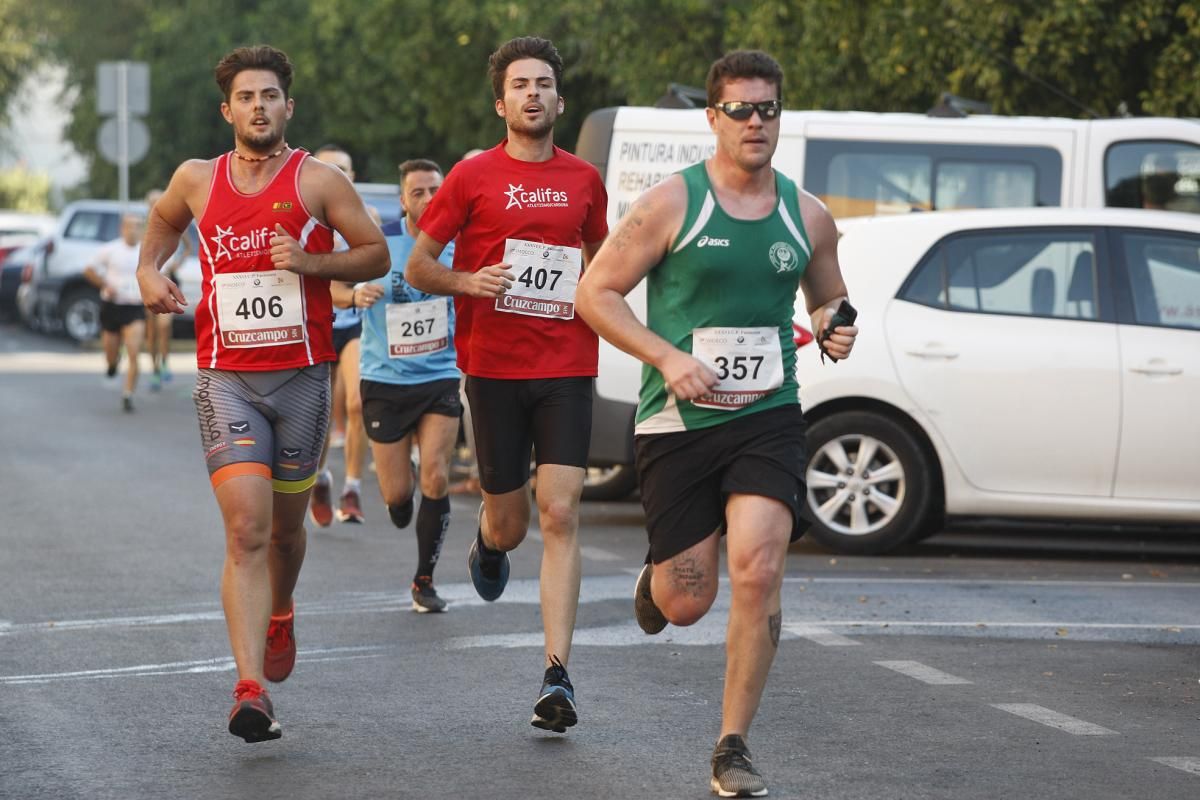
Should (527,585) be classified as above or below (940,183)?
below

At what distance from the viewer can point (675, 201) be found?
6109 mm

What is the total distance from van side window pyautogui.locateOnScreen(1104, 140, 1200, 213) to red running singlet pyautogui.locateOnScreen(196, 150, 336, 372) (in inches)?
278

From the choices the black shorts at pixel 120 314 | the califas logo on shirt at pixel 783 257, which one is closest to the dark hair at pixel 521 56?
the califas logo on shirt at pixel 783 257

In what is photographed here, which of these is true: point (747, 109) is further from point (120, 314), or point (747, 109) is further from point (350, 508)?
point (120, 314)

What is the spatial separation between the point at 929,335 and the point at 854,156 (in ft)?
6.97

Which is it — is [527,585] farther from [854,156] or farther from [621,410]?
[854,156]

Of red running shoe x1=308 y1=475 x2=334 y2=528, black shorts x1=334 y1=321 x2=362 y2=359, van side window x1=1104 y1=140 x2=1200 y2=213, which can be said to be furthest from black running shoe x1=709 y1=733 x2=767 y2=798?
van side window x1=1104 y1=140 x2=1200 y2=213

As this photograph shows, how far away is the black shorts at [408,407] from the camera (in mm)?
9945

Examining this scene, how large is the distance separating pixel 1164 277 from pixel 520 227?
4.86 meters

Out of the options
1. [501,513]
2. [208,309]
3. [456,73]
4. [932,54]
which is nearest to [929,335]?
[501,513]

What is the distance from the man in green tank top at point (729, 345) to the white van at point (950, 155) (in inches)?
260

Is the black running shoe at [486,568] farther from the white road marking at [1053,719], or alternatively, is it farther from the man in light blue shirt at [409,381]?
the white road marking at [1053,719]

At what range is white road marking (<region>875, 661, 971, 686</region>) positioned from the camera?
7.77 meters

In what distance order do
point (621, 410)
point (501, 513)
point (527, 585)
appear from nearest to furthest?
point (501, 513) → point (527, 585) → point (621, 410)
